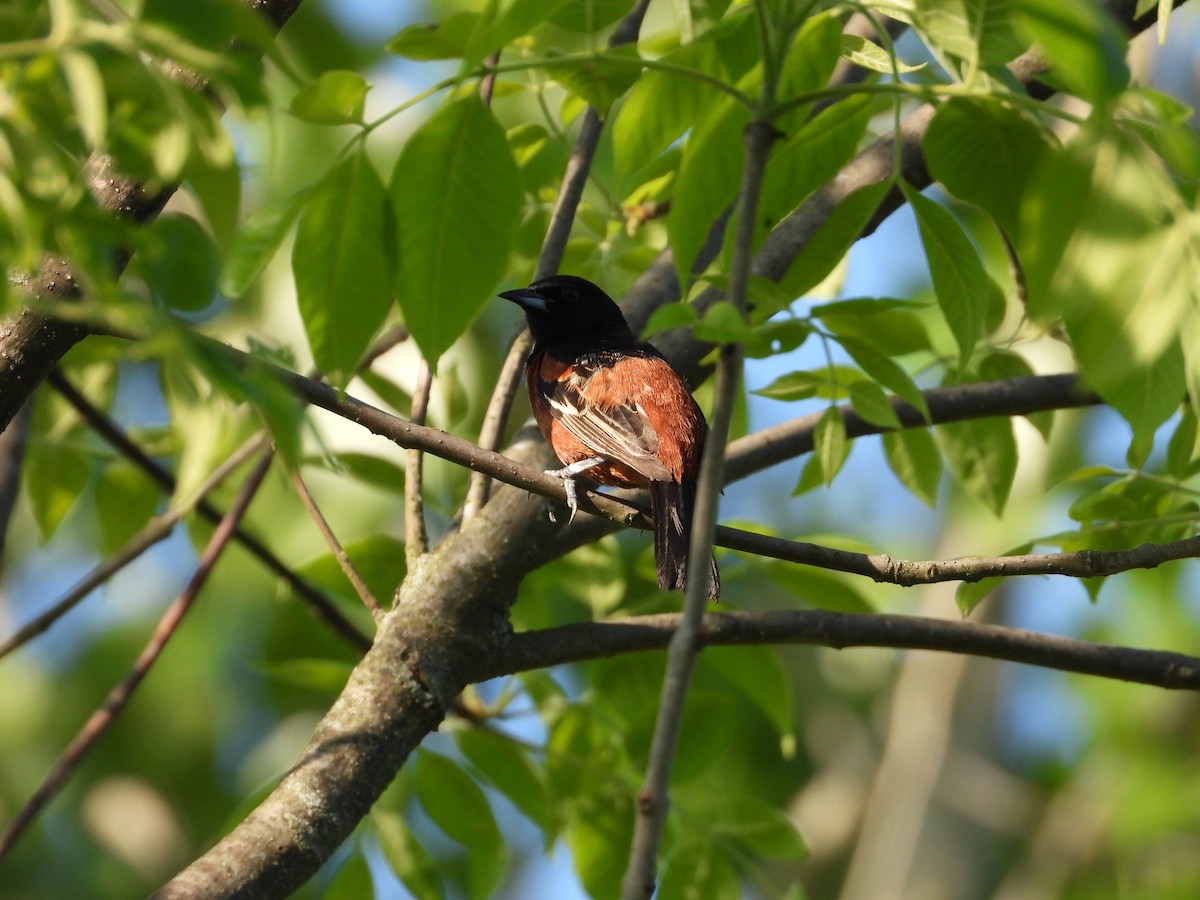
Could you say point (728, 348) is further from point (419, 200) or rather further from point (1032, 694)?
point (1032, 694)

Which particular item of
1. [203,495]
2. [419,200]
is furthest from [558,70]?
[203,495]

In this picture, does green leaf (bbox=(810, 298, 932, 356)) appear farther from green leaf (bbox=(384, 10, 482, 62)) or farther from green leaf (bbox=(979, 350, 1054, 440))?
green leaf (bbox=(384, 10, 482, 62))

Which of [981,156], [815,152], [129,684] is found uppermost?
[815,152]

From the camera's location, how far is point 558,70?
2676mm

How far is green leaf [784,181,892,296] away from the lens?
2705mm

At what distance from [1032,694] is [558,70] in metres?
12.7

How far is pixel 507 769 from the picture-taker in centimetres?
385

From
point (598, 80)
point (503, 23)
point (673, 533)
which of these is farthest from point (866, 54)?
point (673, 533)

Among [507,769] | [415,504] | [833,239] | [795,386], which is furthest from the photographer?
[507,769]

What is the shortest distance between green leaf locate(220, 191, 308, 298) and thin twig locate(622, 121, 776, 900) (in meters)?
A: 0.83

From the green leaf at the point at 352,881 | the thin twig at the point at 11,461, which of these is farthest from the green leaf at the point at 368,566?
the thin twig at the point at 11,461

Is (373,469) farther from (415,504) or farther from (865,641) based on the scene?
(865,641)

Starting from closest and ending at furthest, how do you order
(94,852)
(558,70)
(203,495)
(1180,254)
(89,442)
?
(1180,254), (558,70), (203,495), (89,442), (94,852)

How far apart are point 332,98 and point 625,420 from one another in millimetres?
2452
